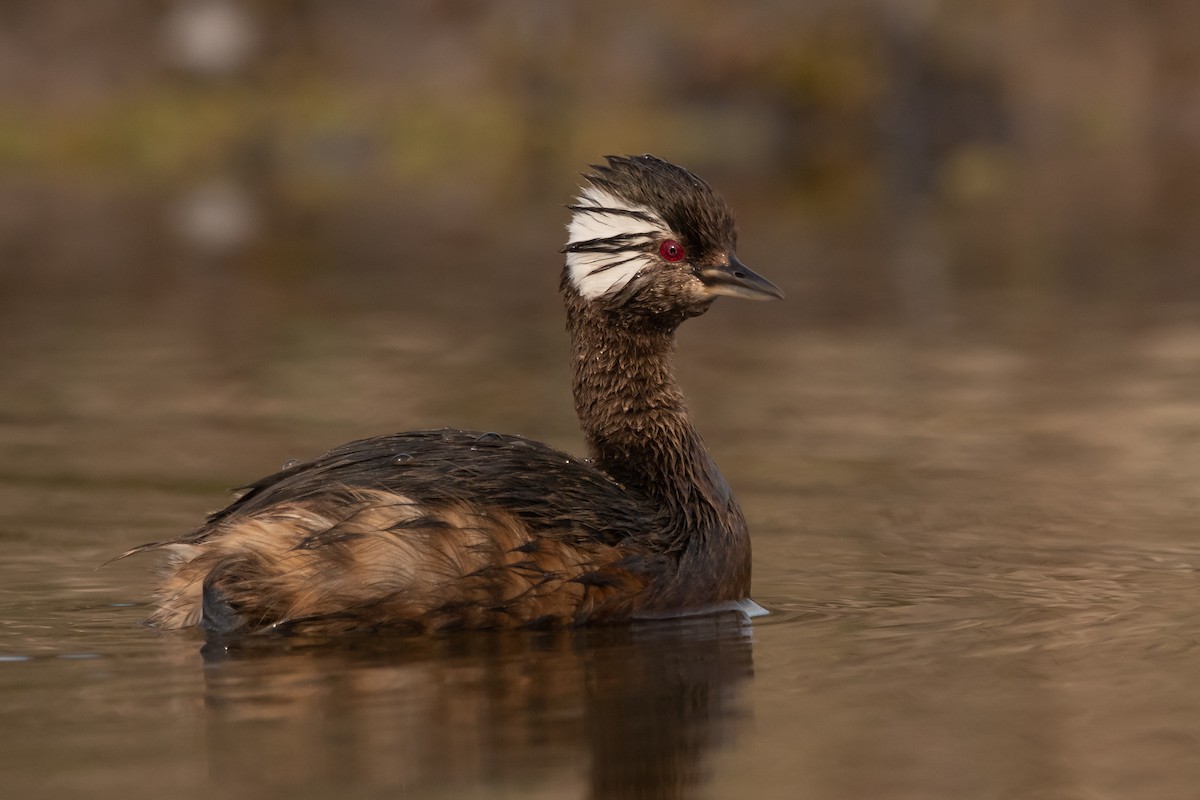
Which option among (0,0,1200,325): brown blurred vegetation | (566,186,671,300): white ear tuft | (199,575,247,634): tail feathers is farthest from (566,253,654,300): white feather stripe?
(0,0,1200,325): brown blurred vegetation

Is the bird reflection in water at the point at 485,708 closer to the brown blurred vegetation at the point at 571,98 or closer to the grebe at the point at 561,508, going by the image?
the grebe at the point at 561,508

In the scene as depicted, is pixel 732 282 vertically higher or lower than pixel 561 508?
higher

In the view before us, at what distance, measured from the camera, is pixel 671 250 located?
314 inches

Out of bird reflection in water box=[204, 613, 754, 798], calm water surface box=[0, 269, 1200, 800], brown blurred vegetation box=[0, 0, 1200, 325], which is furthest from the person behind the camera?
brown blurred vegetation box=[0, 0, 1200, 325]

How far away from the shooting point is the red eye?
797 cm

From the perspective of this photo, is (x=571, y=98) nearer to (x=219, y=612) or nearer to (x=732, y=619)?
(x=732, y=619)

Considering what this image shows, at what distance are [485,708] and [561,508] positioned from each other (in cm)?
128

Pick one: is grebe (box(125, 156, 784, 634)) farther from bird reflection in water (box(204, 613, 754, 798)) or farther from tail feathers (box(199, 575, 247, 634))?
bird reflection in water (box(204, 613, 754, 798))

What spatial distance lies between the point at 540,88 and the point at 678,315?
98.2ft

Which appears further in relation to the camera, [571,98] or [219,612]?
[571,98]

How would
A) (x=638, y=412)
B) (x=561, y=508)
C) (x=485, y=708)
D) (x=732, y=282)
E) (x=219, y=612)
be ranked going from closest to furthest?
(x=485, y=708) < (x=219, y=612) < (x=561, y=508) < (x=732, y=282) < (x=638, y=412)

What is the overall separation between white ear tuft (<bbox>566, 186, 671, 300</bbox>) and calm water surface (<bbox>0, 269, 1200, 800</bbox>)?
1.31 m

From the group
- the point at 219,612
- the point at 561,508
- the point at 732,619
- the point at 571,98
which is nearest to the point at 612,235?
the point at 561,508

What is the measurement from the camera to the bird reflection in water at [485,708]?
5.46m
